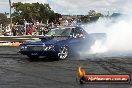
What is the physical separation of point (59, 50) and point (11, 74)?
4.36 meters

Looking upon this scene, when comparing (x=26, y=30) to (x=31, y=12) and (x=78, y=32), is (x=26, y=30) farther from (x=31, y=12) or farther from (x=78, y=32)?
(x=31, y=12)

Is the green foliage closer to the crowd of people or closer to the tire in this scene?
the crowd of people

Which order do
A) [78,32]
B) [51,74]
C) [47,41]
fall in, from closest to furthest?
1. [51,74]
2. [47,41]
3. [78,32]

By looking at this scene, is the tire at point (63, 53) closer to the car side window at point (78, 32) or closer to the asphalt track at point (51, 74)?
the asphalt track at point (51, 74)

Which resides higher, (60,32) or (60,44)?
(60,32)

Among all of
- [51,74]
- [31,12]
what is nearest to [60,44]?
[51,74]

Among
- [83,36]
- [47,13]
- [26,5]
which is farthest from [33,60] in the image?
[26,5]

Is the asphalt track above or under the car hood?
under

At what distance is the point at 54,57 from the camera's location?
16.4 meters

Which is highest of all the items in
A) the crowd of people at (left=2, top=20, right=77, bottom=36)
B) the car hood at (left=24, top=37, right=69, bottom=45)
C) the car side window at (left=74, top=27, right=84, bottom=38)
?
the car side window at (left=74, top=27, right=84, bottom=38)

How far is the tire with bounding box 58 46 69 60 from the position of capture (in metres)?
16.2

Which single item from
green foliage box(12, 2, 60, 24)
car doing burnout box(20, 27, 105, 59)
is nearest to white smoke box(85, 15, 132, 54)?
car doing burnout box(20, 27, 105, 59)

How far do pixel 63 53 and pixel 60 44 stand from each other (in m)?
0.48

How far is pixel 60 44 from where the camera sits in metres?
16.2
